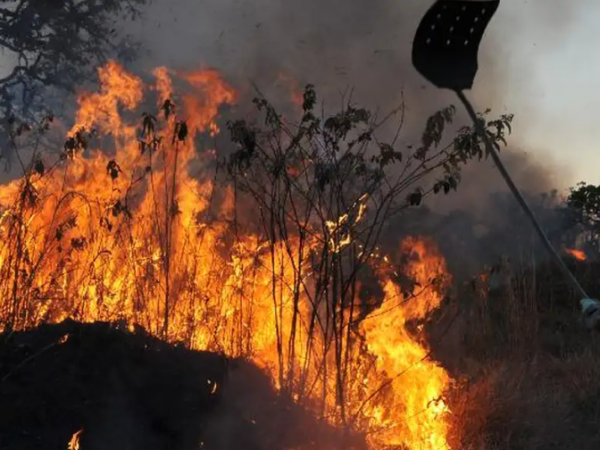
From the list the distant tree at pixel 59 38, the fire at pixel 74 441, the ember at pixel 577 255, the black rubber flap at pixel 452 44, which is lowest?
the fire at pixel 74 441

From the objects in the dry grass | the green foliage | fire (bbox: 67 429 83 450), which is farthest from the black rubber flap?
the dry grass

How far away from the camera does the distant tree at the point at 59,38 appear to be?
13.9 meters

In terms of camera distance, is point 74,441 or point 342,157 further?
point 342,157

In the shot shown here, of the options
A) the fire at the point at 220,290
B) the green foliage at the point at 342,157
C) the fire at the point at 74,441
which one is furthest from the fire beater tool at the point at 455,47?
the fire at the point at 74,441

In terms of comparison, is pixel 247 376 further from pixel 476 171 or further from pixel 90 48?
pixel 90 48

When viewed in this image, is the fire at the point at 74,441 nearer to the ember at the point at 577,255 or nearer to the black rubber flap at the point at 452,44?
the black rubber flap at the point at 452,44

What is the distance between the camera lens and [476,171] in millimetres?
9023

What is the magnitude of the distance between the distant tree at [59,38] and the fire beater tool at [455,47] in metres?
12.8

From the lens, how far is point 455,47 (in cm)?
199

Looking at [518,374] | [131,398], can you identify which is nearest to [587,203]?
[518,374]

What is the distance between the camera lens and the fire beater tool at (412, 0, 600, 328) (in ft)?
6.35

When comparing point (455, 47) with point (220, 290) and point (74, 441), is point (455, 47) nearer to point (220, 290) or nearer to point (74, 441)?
point (74, 441)

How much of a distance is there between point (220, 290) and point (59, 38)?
11260 millimetres

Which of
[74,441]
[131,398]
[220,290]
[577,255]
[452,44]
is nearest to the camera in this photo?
[452,44]
